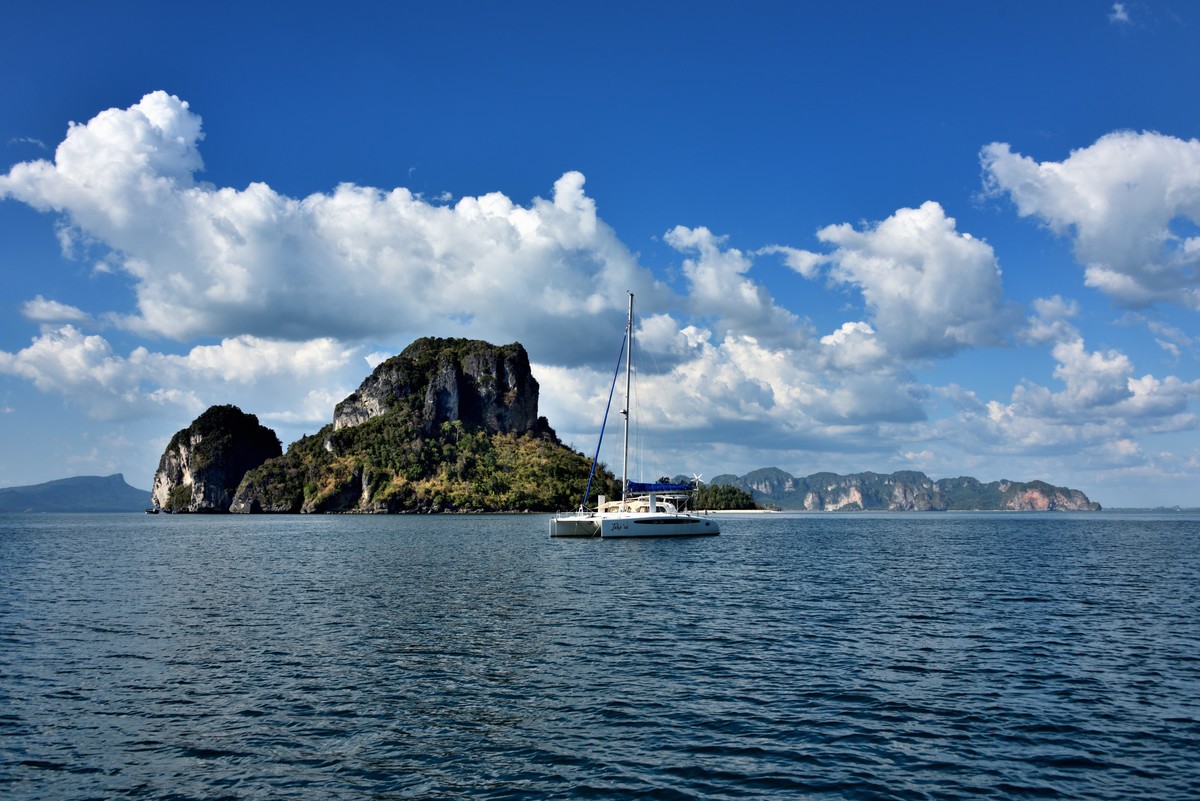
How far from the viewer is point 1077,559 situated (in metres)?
80.1

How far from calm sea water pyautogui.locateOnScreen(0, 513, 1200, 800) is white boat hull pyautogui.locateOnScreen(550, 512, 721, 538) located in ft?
146

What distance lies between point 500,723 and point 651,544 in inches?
2943

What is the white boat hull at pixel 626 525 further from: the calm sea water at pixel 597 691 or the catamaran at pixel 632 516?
the calm sea water at pixel 597 691

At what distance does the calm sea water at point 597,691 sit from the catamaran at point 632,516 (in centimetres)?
4481

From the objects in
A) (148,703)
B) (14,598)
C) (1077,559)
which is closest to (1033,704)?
(148,703)

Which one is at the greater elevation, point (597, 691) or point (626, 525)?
point (626, 525)

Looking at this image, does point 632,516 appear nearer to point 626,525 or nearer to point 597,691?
point 626,525

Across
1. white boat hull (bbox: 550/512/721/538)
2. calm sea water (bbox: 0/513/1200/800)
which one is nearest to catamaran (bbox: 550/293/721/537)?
white boat hull (bbox: 550/512/721/538)

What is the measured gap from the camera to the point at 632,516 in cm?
9900

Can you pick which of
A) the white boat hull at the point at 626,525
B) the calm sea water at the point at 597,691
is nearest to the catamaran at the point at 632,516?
the white boat hull at the point at 626,525

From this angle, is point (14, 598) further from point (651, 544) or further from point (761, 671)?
point (651, 544)

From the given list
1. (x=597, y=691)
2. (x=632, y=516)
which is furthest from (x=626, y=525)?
(x=597, y=691)

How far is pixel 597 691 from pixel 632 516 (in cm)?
7411

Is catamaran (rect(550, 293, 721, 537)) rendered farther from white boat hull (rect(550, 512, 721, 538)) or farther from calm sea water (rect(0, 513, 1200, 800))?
calm sea water (rect(0, 513, 1200, 800))
